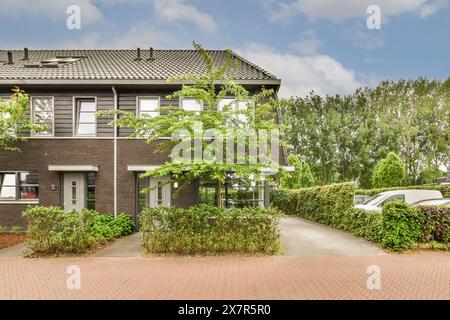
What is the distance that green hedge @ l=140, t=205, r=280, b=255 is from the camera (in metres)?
11.1

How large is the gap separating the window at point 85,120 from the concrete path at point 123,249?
4.77 metres

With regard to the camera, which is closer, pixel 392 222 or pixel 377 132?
pixel 392 222

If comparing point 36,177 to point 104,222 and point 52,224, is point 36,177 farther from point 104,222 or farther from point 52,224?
point 52,224

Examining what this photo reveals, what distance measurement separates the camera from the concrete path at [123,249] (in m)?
11.3

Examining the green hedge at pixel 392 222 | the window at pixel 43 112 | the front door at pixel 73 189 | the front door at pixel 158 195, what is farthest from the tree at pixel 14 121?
the green hedge at pixel 392 222

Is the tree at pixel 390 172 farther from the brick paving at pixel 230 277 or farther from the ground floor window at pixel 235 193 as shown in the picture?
the brick paving at pixel 230 277

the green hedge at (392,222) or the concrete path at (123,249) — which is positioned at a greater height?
the green hedge at (392,222)

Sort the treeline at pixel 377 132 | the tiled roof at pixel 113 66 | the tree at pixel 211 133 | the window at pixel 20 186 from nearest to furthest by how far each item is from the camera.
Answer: the tree at pixel 211 133 → the window at pixel 20 186 → the tiled roof at pixel 113 66 → the treeline at pixel 377 132

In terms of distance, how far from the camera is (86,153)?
15953 mm

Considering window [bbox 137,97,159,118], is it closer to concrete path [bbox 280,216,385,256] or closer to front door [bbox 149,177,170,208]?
front door [bbox 149,177,170,208]

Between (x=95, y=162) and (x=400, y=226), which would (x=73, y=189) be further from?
(x=400, y=226)

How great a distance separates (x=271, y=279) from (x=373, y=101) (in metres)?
38.1

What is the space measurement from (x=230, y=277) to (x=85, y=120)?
10491 mm

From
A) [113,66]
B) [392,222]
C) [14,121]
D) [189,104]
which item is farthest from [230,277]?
[113,66]
